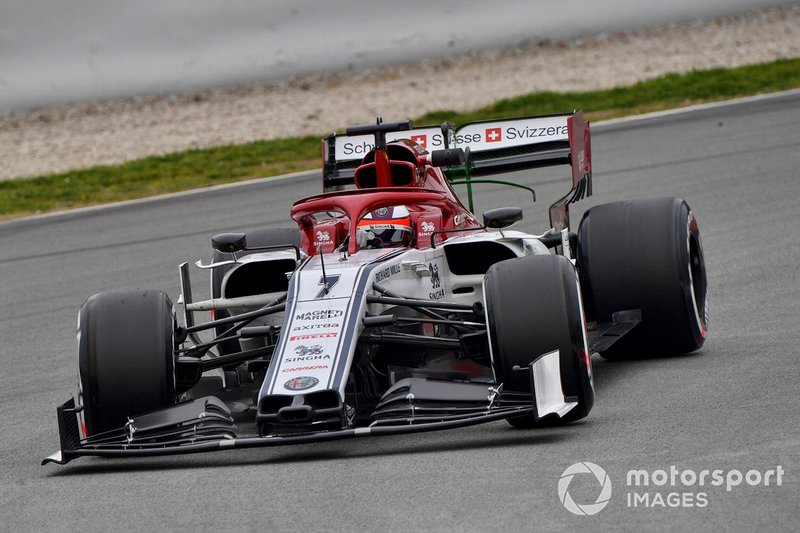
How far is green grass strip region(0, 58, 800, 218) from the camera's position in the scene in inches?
749

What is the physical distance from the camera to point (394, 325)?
24.6ft

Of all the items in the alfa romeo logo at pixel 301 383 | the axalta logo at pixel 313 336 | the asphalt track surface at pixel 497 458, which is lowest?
the asphalt track surface at pixel 497 458

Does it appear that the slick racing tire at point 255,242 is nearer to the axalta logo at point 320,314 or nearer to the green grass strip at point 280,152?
the axalta logo at point 320,314

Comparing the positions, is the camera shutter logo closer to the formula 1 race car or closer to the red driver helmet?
the formula 1 race car

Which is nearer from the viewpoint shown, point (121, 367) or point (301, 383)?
point (301, 383)

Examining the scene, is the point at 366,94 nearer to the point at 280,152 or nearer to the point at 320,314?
the point at 280,152

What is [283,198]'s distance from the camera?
1703 cm

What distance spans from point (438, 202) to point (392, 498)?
315 centimetres

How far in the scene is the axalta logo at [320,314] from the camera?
6859 mm

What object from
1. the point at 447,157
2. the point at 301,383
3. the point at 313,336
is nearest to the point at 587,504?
the point at 301,383

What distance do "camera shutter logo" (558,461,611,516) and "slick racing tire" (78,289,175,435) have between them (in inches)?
94.2

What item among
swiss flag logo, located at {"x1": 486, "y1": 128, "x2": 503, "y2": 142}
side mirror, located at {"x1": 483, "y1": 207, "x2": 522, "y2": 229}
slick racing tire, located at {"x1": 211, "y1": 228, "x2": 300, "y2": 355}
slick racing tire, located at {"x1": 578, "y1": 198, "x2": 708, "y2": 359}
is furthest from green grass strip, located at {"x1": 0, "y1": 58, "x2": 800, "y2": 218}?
side mirror, located at {"x1": 483, "y1": 207, "x2": 522, "y2": 229}

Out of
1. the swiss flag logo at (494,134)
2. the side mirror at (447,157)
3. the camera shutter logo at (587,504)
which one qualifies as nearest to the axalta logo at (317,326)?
the camera shutter logo at (587,504)

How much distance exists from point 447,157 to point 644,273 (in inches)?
57.5
